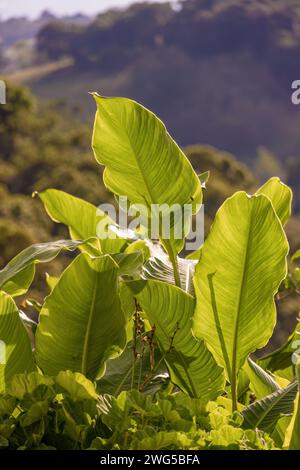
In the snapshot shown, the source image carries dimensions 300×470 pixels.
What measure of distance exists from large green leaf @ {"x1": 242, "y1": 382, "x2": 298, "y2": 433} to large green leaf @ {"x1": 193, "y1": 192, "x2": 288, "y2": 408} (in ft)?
0.20

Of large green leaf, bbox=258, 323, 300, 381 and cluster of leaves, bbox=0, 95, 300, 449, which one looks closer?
cluster of leaves, bbox=0, 95, 300, 449

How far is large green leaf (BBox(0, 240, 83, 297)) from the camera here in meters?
1.19

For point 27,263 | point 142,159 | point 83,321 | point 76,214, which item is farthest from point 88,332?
point 76,214

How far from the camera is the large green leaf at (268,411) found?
1.17 metres

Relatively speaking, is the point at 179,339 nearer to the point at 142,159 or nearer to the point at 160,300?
the point at 160,300

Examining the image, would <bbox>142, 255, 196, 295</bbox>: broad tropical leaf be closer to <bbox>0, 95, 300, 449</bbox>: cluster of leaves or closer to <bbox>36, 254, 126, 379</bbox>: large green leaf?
<bbox>0, 95, 300, 449</bbox>: cluster of leaves

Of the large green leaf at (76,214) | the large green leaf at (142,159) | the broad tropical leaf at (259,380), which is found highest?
the large green leaf at (142,159)

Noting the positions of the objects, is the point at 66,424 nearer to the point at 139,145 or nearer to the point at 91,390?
the point at 91,390

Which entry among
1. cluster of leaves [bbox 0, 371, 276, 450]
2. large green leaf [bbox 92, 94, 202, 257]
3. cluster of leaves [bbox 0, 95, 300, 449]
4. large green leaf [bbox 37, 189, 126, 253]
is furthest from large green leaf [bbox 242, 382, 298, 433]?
large green leaf [bbox 37, 189, 126, 253]

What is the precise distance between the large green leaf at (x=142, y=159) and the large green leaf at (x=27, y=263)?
13 cm

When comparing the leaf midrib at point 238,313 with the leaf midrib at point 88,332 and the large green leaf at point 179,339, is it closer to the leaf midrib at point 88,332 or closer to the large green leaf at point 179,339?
the large green leaf at point 179,339

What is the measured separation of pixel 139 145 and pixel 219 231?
21 centimetres

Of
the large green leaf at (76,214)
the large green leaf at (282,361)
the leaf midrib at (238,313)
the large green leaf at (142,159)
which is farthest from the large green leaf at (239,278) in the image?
the large green leaf at (76,214)

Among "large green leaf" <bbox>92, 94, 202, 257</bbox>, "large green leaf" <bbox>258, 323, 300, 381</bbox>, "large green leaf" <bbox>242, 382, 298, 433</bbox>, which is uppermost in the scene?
"large green leaf" <bbox>92, 94, 202, 257</bbox>
